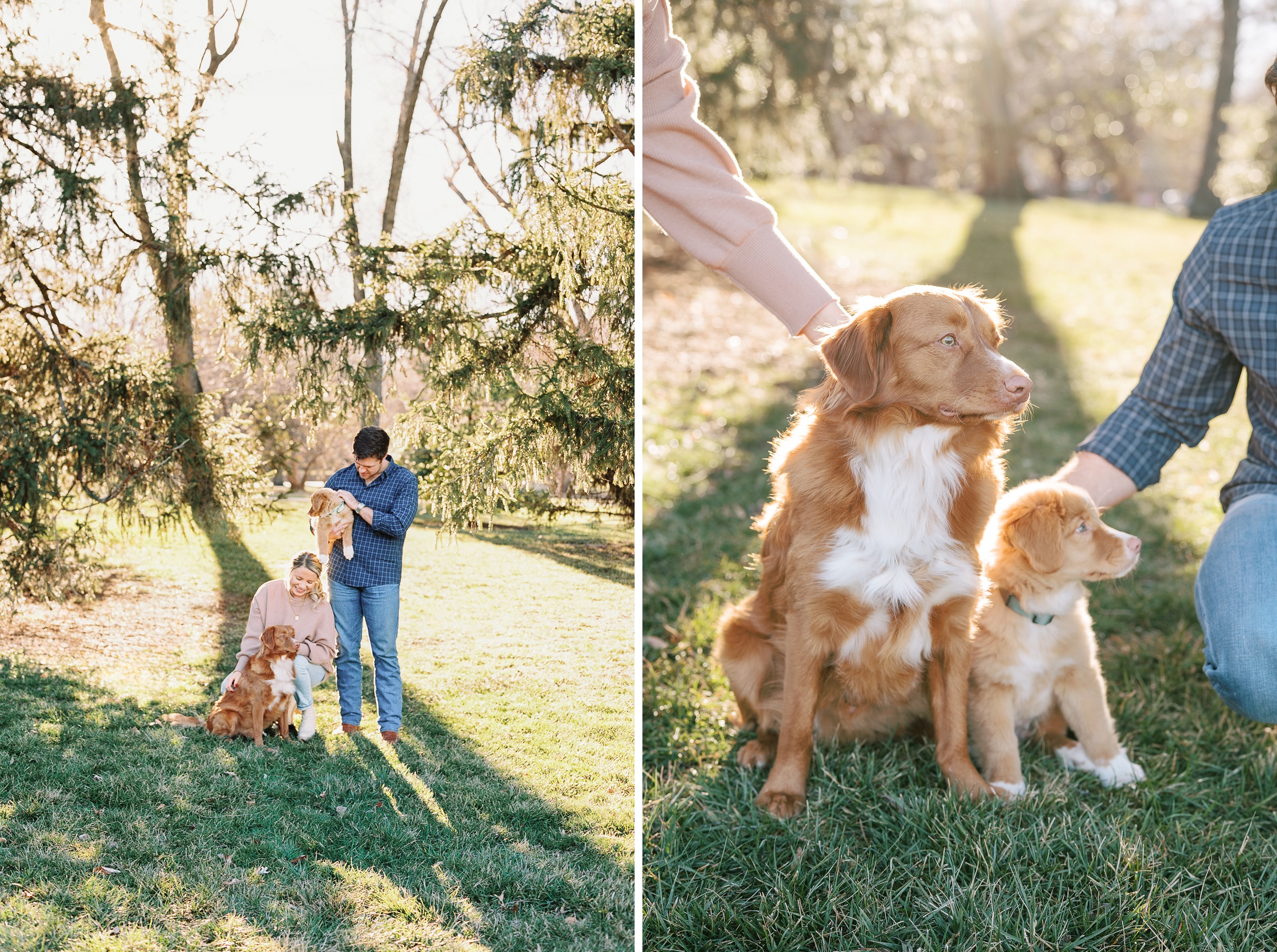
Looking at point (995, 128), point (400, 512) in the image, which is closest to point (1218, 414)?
point (400, 512)

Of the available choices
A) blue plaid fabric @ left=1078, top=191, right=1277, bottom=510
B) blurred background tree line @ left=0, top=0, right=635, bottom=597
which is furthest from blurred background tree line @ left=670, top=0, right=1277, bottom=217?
blurred background tree line @ left=0, top=0, right=635, bottom=597

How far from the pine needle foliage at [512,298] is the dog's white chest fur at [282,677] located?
0.51m

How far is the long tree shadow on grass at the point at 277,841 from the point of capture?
202 centimetres

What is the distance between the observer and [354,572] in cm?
233

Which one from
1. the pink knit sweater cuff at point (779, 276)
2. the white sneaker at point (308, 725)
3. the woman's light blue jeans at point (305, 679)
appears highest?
the pink knit sweater cuff at point (779, 276)

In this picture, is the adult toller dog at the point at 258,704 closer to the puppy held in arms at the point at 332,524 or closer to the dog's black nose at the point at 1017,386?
the puppy held in arms at the point at 332,524

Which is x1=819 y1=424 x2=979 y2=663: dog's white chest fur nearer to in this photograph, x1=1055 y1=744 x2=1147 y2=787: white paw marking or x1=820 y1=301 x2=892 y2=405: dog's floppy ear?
x1=820 y1=301 x2=892 y2=405: dog's floppy ear

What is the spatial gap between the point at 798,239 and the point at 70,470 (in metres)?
11.8

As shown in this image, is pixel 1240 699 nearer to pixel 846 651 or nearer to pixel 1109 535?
pixel 1109 535

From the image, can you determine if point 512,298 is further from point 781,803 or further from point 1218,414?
point 1218,414

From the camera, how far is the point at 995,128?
20406mm

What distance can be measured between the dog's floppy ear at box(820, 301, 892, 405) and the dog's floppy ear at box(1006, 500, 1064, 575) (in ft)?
2.32

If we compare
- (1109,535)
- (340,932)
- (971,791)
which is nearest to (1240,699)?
(1109,535)

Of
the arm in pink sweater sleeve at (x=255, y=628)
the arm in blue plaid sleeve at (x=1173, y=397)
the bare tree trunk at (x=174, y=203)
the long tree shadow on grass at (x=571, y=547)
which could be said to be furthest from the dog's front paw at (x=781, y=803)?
the bare tree trunk at (x=174, y=203)
